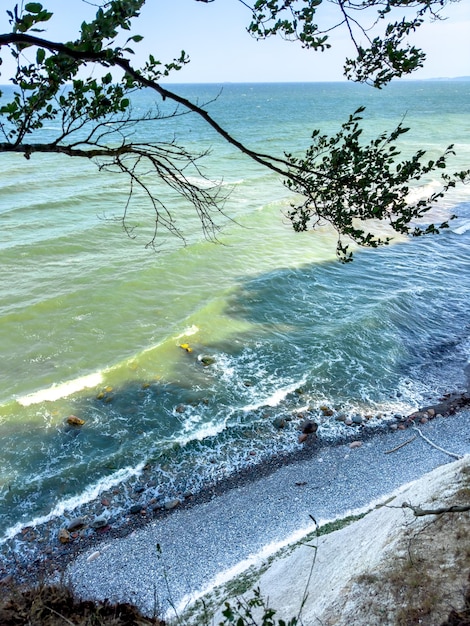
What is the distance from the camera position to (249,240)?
2552 cm

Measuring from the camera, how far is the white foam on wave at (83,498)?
9.37 meters

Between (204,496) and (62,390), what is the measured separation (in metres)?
5.69

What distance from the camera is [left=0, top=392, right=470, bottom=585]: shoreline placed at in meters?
8.59

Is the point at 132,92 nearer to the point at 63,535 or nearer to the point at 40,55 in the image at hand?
the point at 40,55

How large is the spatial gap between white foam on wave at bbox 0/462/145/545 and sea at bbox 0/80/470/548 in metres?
0.03

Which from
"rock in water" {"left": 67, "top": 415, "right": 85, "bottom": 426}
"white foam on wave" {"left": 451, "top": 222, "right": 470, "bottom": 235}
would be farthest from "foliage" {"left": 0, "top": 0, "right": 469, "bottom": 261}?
"white foam on wave" {"left": 451, "top": 222, "right": 470, "bottom": 235}

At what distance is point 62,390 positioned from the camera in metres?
13.3

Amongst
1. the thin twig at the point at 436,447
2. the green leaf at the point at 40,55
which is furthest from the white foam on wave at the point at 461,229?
the green leaf at the point at 40,55

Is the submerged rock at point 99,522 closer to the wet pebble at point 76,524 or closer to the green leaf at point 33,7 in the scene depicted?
the wet pebble at point 76,524

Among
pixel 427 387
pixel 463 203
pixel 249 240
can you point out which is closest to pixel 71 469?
pixel 427 387

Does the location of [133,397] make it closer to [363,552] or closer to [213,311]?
[213,311]

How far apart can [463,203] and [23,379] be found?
31.2 metres

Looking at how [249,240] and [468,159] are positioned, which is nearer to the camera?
[249,240]

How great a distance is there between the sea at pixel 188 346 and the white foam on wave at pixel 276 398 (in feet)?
0.18
